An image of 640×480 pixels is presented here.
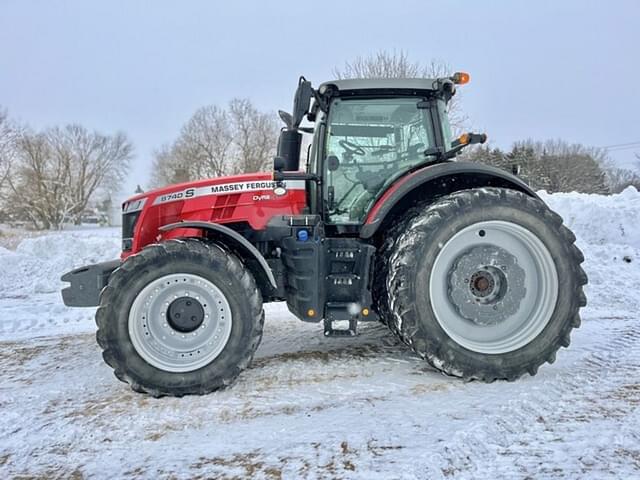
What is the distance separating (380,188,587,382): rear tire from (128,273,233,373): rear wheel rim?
1.23 meters

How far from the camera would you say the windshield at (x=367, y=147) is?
3.46 meters

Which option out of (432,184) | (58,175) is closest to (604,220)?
(432,184)

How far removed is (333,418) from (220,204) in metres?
1.81

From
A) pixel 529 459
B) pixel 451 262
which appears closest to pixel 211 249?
pixel 451 262

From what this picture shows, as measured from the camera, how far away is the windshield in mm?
3457

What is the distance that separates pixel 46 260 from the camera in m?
9.41

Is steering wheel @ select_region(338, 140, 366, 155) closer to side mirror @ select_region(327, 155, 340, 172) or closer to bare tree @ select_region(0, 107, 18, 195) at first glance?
side mirror @ select_region(327, 155, 340, 172)

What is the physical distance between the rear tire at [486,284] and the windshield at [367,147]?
1.93ft

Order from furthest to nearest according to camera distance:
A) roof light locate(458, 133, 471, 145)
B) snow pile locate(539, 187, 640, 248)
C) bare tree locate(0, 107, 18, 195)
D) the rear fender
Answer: bare tree locate(0, 107, 18, 195), snow pile locate(539, 187, 640, 248), roof light locate(458, 133, 471, 145), the rear fender

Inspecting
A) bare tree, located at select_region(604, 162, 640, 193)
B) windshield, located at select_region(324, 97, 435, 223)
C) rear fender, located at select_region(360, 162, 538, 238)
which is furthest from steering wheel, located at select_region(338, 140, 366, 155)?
bare tree, located at select_region(604, 162, 640, 193)

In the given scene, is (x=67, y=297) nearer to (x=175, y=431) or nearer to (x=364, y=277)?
(x=175, y=431)

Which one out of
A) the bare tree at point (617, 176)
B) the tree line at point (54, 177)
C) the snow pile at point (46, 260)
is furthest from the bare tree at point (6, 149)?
the bare tree at point (617, 176)

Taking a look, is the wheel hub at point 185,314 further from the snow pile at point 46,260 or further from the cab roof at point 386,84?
the snow pile at point 46,260

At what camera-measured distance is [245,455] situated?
84.9 inches
